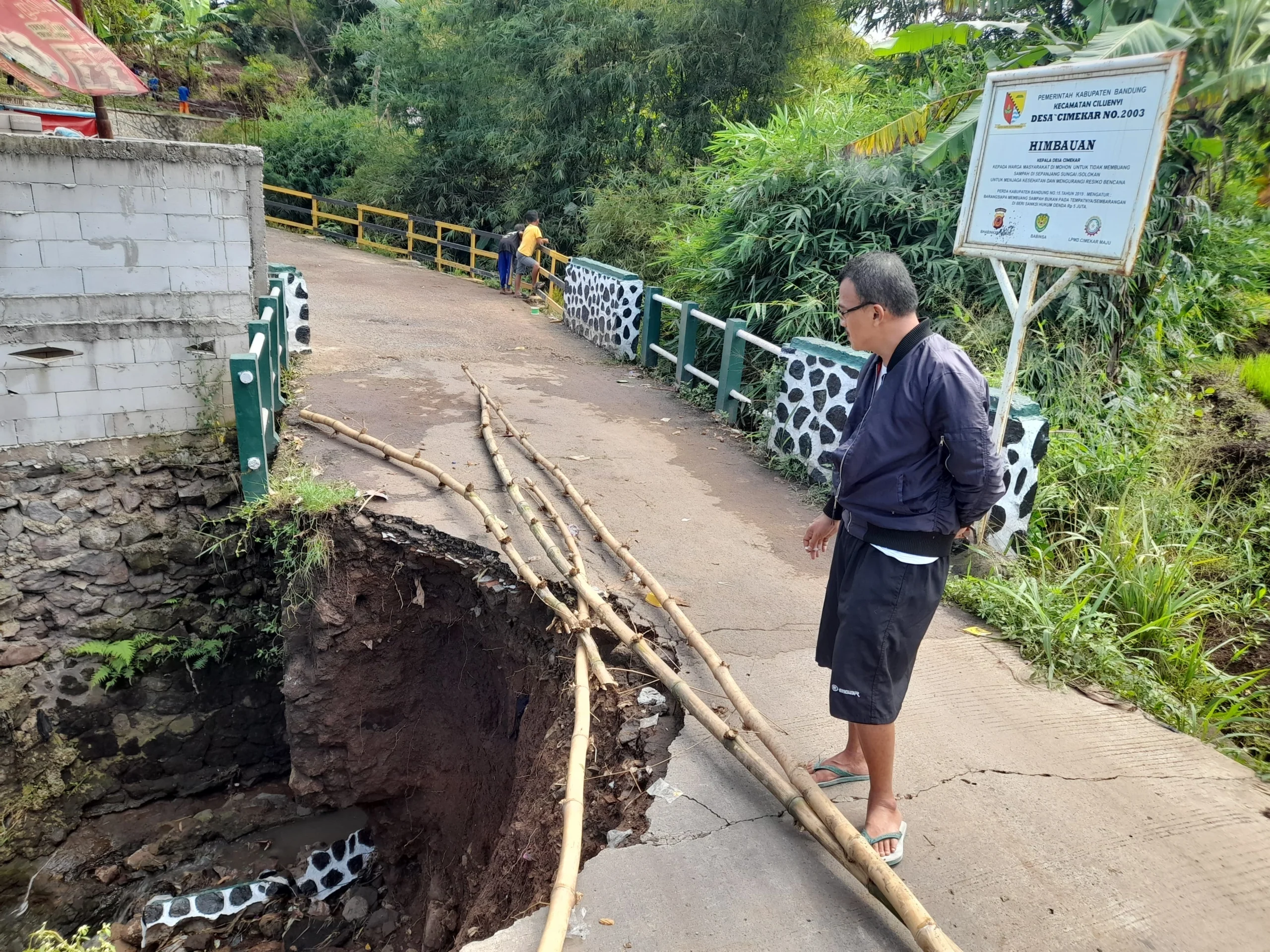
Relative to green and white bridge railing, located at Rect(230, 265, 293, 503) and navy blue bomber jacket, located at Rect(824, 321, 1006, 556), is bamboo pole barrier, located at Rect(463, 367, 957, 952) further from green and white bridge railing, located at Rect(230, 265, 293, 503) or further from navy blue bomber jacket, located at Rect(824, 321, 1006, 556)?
green and white bridge railing, located at Rect(230, 265, 293, 503)

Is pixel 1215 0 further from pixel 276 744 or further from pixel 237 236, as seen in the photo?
pixel 276 744

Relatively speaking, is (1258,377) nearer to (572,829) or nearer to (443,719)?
(443,719)

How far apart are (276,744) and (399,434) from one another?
2.68 m

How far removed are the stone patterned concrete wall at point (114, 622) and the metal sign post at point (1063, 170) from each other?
5450 mm

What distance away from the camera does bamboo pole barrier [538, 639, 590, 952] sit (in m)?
2.47

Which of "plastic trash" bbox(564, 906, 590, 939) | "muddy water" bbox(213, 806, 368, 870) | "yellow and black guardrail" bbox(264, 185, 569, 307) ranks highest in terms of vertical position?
"yellow and black guardrail" bbox(264, 185, 569, 307)

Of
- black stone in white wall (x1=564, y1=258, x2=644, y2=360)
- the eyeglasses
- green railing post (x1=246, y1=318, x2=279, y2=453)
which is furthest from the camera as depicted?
black stone in white wall (x1=564, y1=258, x2=644, y2=360)

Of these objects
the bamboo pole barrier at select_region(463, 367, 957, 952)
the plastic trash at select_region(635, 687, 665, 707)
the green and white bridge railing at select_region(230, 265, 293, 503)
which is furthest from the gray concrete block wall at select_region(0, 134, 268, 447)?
the plastic trash at select_region(635, 687, 665, 707)

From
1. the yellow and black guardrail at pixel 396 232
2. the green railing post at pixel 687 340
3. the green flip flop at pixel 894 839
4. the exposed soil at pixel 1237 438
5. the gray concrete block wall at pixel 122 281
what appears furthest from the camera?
the yellow and black guardrail at pixel 396 232

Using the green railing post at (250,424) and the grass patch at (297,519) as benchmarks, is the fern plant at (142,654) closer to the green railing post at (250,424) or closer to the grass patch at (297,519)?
the grass patch at (297,519)

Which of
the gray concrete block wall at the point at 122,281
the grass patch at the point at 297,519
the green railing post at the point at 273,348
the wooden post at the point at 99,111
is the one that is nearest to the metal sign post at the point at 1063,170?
the grass patch at the point at 297,519

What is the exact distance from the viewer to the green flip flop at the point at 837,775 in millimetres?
3168

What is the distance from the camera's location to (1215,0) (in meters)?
6.26

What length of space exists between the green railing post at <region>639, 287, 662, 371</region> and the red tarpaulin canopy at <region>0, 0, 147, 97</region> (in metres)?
4.89
